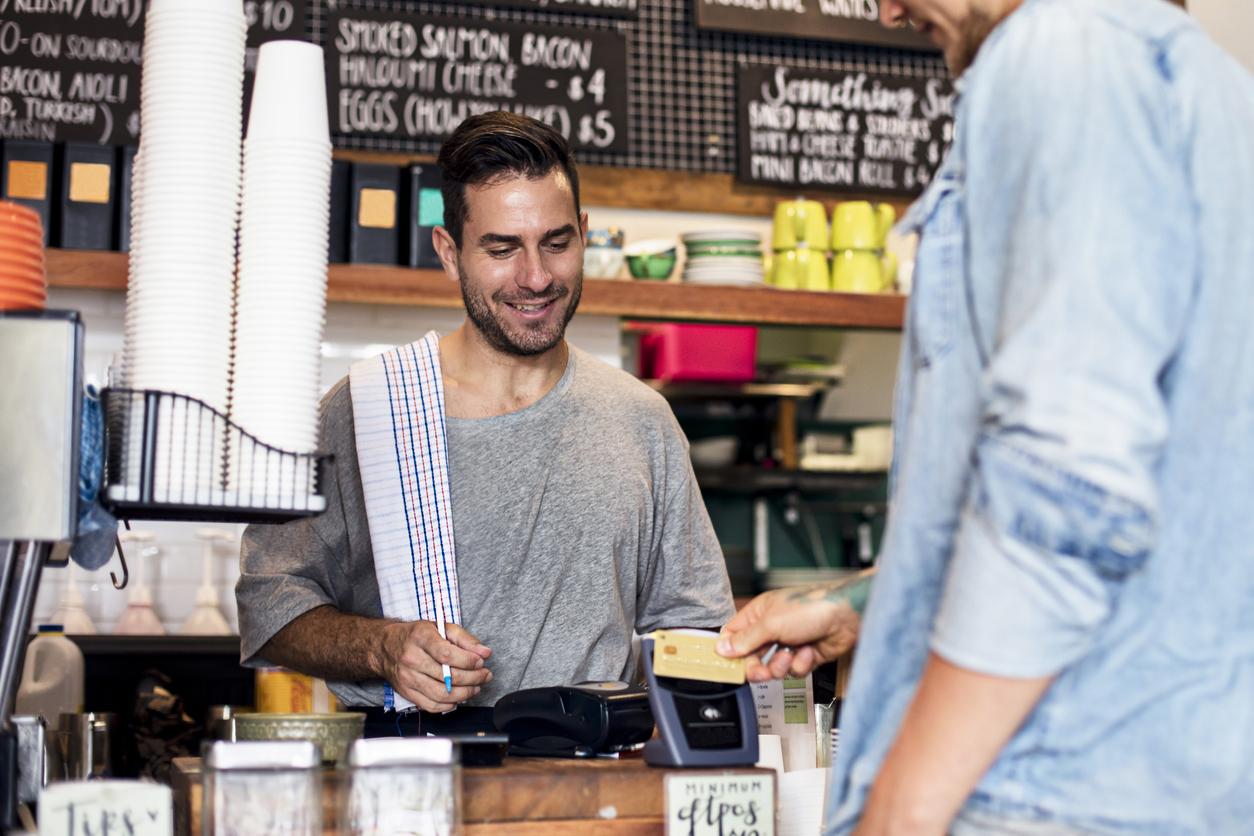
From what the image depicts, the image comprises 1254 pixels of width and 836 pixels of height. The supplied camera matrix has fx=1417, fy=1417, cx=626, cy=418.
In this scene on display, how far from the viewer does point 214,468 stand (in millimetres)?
1247

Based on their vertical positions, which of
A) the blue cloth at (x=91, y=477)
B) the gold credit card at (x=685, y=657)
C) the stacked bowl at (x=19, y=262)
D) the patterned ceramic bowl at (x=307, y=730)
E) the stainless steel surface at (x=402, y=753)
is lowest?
the patterned ceramic bowl at (x=307, y=730)

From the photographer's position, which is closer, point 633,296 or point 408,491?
point 408,491

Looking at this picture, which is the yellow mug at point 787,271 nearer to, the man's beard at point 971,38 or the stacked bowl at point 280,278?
the stacked bowl at point 280,278

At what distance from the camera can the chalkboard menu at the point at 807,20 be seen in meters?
3.79

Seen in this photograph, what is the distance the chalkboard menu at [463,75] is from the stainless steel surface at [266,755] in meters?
2.61

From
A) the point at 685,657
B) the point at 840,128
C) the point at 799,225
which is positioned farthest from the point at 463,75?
the point at 685,657

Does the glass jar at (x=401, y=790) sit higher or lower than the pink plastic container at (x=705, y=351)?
lower

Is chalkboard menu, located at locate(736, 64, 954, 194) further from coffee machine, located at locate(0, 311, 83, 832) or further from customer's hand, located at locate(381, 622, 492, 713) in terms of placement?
coffee machine, located at locate(0, 311, 83, 832)

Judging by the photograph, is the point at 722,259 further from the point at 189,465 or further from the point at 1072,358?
the point at 1072,358

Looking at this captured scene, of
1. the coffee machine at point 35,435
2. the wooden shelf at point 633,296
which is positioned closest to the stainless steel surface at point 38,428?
the coffee machine at point 35,435

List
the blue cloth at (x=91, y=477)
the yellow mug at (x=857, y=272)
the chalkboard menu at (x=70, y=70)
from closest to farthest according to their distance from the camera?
the blue cloth at (x=91, y=477) → the chalkboard menu at (x=70, y=70) → the yellow mug at (x=857, y=272)

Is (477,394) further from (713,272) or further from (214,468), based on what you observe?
(713,272)

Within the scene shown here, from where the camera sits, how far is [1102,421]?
2.67 feet

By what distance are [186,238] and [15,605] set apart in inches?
13.7
